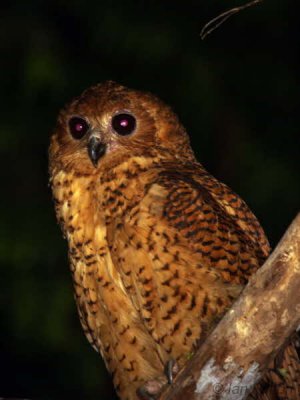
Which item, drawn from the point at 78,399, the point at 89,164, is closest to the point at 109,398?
the point at 78,399

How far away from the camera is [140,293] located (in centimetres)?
362

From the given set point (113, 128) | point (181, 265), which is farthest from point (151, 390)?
point (113, 128)

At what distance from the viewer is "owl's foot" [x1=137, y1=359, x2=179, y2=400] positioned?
3611 millimetres

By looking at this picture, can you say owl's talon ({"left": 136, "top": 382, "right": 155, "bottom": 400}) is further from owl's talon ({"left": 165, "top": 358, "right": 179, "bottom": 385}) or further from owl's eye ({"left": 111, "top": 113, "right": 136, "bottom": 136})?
owl's eye ({"left": 111, "top": 113, "right": 136, "bottom": 136})

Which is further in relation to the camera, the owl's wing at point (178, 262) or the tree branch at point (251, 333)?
the owl's wing at point (178, 262)

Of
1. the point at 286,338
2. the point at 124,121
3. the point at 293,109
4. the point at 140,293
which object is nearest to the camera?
the point at 286,338

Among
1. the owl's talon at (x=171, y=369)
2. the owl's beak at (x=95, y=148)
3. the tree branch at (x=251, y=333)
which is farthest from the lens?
the owl's beak at (x=95, y=148)

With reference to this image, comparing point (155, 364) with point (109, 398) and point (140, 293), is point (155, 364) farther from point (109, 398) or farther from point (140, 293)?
point (109, 398)

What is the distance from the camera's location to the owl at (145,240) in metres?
3.61

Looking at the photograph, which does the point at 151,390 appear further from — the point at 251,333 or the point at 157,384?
the point at 251,333

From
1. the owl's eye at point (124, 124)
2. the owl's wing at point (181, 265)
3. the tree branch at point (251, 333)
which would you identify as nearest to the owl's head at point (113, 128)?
the owl's eye at point (124, 124)

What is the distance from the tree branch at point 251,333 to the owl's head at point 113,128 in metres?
1.17

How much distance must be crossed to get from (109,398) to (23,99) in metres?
1.90

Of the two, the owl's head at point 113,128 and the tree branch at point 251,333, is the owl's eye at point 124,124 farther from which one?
the tree branch at point 251,333
